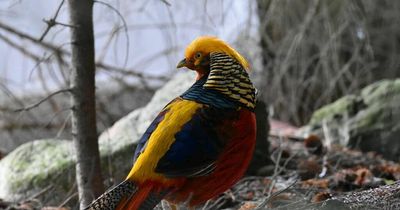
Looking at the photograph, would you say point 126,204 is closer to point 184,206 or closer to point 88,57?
point 184,206

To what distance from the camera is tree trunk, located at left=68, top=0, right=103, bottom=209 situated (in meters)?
4.04

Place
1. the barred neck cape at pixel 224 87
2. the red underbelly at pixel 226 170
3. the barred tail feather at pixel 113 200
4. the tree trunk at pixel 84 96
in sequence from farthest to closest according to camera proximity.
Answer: the tree trunk at pixel 84 96 → the barred neck cape at pixel 224 87 → the red underbelly at pixel 226 170 → the barred tail feather at pixel 113 200

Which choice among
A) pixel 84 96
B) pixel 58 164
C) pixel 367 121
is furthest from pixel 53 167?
pixel 367 121

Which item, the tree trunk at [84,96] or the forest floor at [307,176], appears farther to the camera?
the forest floor at [307,176]

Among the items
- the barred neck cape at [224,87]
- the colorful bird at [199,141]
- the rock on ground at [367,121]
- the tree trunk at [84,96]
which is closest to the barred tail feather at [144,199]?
the colorful bird at [199,141]

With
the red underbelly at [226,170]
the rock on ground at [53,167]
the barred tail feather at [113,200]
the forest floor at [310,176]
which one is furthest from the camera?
the rock on ground at [53,167]

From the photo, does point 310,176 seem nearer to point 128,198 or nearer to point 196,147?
point 196,147

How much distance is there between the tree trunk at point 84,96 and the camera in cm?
404

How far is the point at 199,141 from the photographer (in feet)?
11.1

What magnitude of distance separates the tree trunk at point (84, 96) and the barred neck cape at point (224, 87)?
70 centimetres

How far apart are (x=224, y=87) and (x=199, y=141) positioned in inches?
11.5

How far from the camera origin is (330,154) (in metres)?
5.75

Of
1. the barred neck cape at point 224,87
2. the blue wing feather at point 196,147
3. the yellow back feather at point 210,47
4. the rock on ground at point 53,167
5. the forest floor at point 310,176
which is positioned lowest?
the forest floor at point 310,176

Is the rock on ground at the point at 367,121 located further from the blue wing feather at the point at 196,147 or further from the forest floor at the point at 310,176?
the blue wing feather at the point at 196,147
